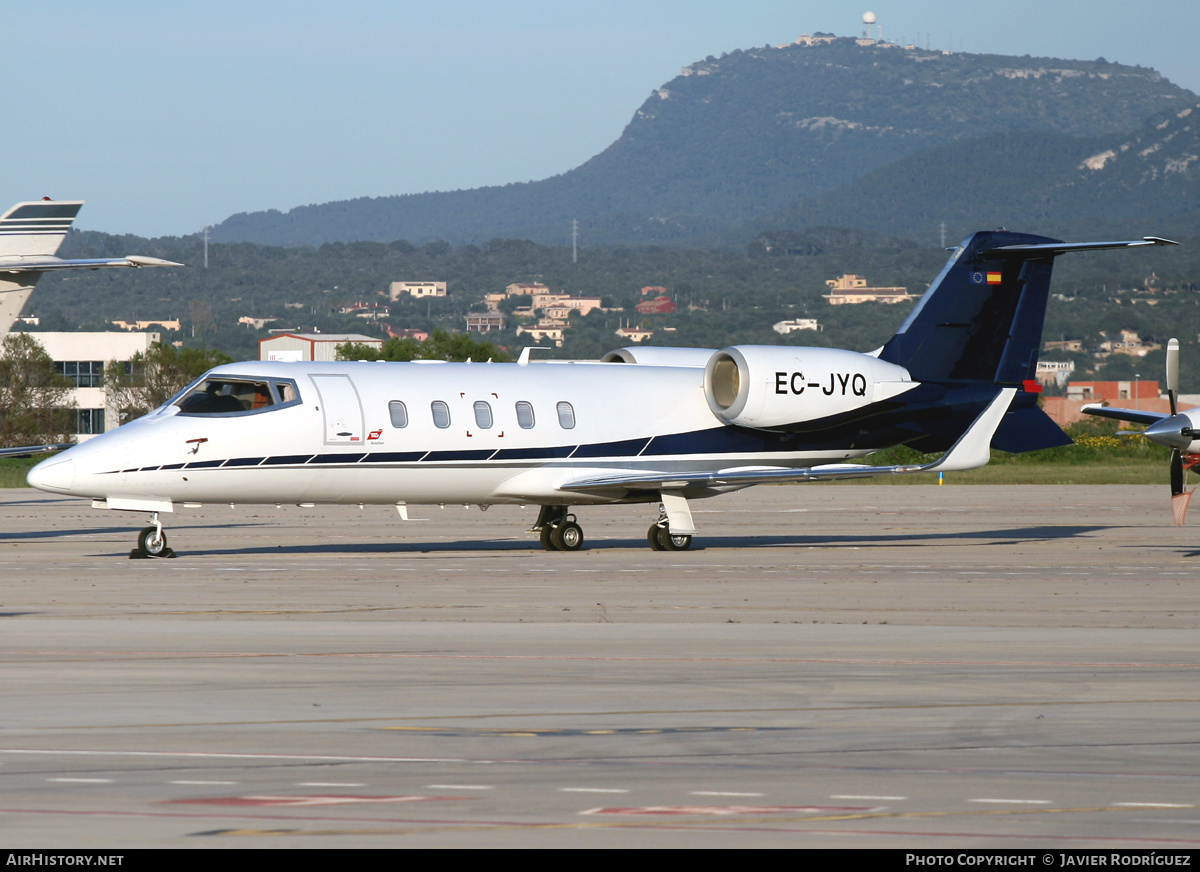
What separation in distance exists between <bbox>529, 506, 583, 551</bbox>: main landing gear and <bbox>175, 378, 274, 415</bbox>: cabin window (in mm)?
5584

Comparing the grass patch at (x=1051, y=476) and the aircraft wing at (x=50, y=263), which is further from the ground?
the aircraft wing at (x=50, y=263)

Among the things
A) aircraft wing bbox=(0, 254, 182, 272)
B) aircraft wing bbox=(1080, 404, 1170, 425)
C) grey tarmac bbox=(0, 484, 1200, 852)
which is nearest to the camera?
grey tarmac bbox=(0, 484, 1200, 852)

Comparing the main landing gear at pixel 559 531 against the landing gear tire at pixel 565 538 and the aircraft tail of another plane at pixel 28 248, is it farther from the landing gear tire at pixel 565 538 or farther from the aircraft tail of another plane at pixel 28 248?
the aircraft tail of another plane at pixel 28 248

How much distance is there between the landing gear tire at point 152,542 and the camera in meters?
24.5

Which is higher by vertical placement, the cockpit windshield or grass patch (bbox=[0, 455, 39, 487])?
the cockpit windshield

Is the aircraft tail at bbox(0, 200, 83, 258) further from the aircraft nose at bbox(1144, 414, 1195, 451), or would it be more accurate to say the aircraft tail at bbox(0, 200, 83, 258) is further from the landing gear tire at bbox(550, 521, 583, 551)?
the aircraft nose at bbox(1144, 414, 1195, 451)

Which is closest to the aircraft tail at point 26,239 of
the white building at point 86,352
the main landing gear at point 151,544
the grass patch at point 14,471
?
the main landing gear at point 151,544

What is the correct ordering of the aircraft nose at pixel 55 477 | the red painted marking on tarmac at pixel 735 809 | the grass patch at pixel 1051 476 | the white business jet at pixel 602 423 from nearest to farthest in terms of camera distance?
the red painted marking on tarmac at pixel 735 809 → the aircraft nose at pixel 55 477 → the white business jet at pixel 602 423 → the grass patch at pixel 1051 476

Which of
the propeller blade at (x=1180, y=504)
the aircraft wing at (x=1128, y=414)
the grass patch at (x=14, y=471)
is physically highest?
the aircraft wing at (x=1128, y=414)

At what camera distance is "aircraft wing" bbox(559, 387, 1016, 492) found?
1030 inches

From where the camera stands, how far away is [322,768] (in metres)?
9.38

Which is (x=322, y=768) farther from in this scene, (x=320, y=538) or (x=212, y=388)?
(x=320, y=538)

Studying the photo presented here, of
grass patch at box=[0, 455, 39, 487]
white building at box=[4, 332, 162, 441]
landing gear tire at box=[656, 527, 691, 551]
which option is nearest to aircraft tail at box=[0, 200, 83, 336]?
landing gear tire at box=[656, 527, 691, 551]

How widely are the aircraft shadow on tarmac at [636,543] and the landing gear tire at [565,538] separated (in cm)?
68
